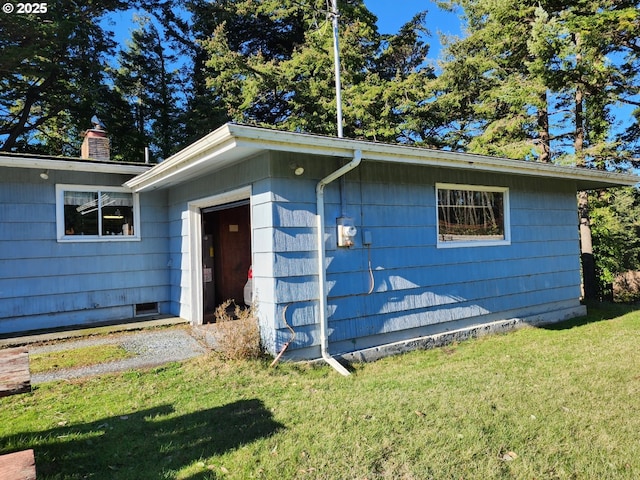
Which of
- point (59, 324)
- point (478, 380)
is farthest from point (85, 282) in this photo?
point (478, 380)

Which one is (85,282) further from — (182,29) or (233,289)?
(182,29)

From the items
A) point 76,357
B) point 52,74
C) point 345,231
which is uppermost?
point 52,74

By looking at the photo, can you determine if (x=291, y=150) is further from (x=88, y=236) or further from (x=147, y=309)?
(x=147, y=309)

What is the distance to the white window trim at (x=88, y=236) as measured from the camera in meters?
6.59

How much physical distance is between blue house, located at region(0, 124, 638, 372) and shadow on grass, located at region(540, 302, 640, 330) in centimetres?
24

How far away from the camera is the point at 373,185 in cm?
544

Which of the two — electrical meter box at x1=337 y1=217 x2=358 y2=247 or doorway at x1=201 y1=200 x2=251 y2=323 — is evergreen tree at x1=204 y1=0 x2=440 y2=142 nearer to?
doorway at x1=201 y1=200 x2=251 y2=323

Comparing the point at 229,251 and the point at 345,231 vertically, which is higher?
the point at 345,231

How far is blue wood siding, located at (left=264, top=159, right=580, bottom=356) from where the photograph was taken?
4.79m

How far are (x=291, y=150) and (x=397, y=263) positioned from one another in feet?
7.27

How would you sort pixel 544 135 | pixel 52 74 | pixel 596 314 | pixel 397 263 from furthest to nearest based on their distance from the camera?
1. pixel 52 74
2. pixel 544 135
3. pixel 596 314
4. pixel 397 263

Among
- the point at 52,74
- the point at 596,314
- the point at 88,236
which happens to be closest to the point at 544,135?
the point at 596,314

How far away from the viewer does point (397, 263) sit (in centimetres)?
557

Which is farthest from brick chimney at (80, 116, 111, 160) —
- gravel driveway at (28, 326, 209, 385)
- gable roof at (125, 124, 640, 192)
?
gravel driveway at (28, 326, 209, 385)
